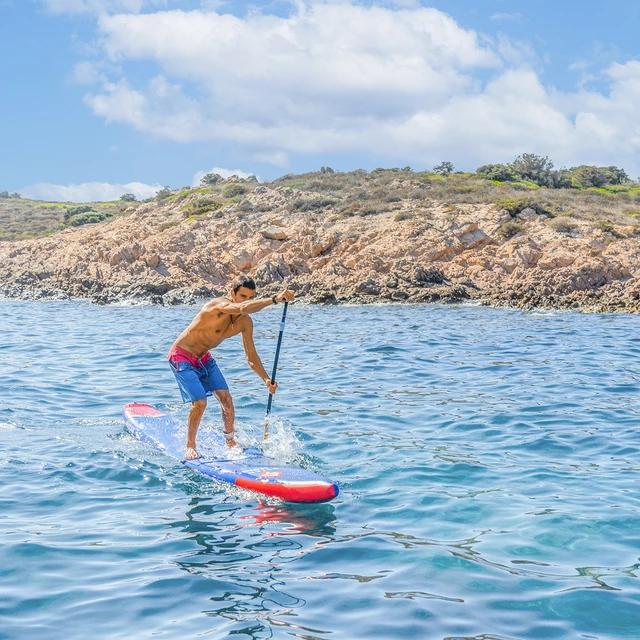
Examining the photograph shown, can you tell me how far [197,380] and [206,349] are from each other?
15.3 inches

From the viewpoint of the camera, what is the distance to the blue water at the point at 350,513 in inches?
181

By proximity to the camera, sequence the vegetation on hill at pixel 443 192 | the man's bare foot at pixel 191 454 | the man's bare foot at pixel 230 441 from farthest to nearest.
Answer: the vegetation on hill at pixel 443 192 → the man's bare foot at pixel 230 441 → the man's bare foot at pixel 191 454

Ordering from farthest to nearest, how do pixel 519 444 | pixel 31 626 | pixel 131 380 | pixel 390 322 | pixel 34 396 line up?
pixel 390 322 < pixel 131 380 < pixel 34 396 < pixel 519 444 < pixel 31 626

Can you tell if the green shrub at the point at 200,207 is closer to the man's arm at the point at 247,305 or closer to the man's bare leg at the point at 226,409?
the man's bare leg at the point at 226,409

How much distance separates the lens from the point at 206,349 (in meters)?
8.47

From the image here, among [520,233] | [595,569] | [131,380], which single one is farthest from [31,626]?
[520,233]

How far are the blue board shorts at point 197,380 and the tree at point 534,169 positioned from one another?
43.8 metres

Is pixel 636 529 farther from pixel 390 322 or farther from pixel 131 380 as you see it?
pixel 390 322

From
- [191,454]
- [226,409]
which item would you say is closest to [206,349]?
[226,409]

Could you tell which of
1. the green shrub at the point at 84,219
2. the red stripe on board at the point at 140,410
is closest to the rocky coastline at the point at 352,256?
the green shrub at the point at 84,219

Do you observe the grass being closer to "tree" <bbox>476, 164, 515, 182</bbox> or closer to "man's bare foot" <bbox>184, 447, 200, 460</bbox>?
"tree" <bbox>476, 164, 515, 182</bbox>

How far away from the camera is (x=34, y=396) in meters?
11.2

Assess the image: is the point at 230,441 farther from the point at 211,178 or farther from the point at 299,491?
the point at 211,178

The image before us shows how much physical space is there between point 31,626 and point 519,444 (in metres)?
5.65
